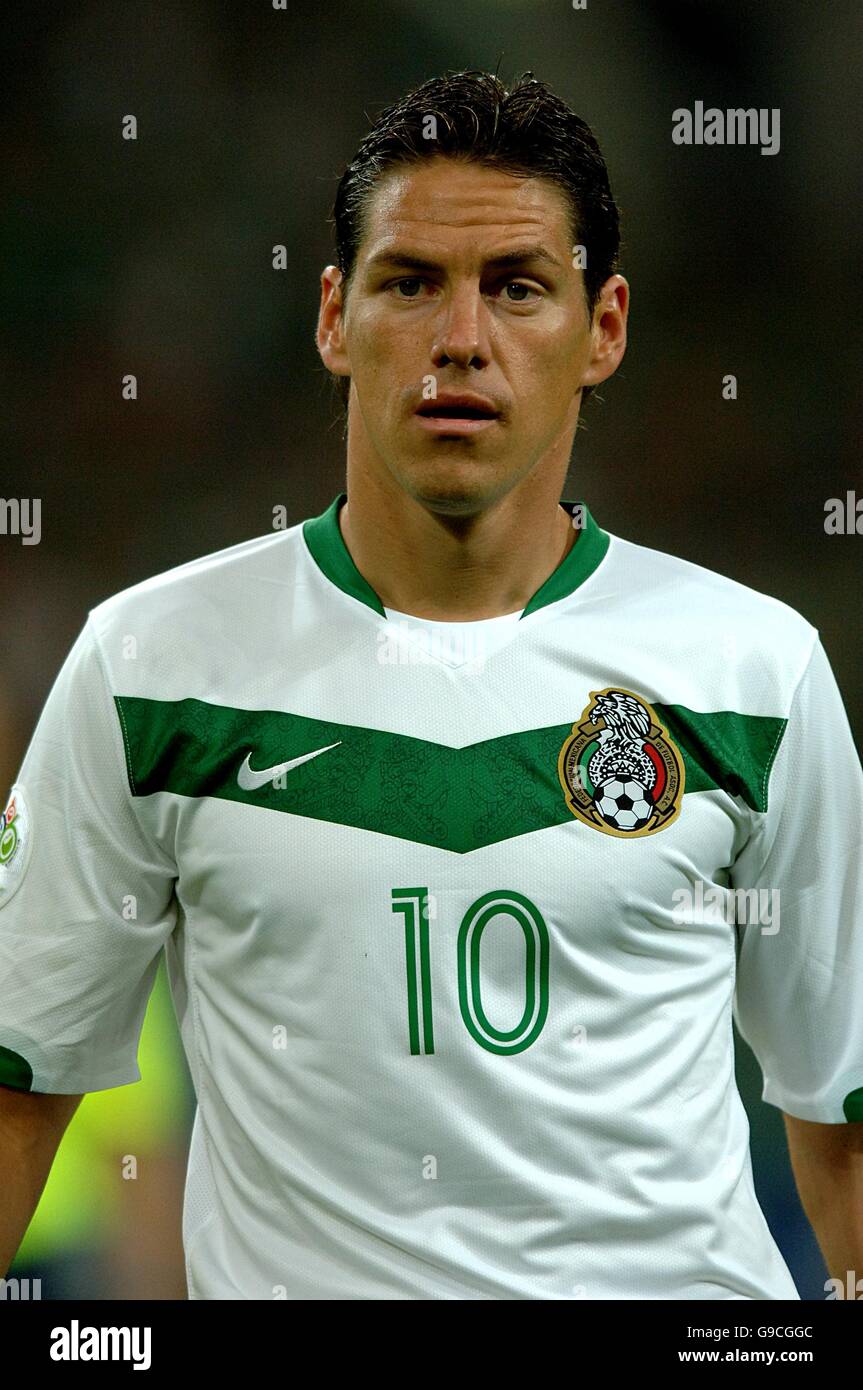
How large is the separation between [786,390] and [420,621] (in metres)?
0.60

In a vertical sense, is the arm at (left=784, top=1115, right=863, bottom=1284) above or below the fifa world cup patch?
below

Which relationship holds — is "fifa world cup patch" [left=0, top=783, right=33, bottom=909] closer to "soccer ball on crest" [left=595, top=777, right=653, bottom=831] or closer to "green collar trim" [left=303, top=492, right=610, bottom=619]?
"green collar trim" [left=303, top=492, right=610, bottom=619]

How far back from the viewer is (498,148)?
1494mm

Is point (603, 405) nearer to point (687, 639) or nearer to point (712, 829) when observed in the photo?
point (687, 639)

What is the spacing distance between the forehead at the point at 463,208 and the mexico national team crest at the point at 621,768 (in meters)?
0.47

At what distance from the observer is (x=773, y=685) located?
1557 millimetres

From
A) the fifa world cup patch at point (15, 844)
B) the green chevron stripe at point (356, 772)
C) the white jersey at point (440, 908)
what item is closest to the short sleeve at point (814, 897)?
the white jersey at point (440, 908)

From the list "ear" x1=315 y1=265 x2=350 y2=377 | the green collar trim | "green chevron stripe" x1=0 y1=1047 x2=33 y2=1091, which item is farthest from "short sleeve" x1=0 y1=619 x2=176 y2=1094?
"ear" x1=315 y1=265 x2=350 y2=377

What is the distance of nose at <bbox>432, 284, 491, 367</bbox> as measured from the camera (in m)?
Answer: 1.43

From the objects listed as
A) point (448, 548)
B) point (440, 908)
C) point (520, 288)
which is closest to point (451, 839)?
point (440, 908)

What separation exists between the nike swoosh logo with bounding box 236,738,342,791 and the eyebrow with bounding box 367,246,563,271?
0.49m

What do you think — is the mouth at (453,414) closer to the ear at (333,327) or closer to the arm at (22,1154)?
the ear at (333,327)

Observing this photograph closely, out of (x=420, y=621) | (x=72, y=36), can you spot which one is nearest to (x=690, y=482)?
(x=420, y=621)

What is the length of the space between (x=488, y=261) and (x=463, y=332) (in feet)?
0.27
